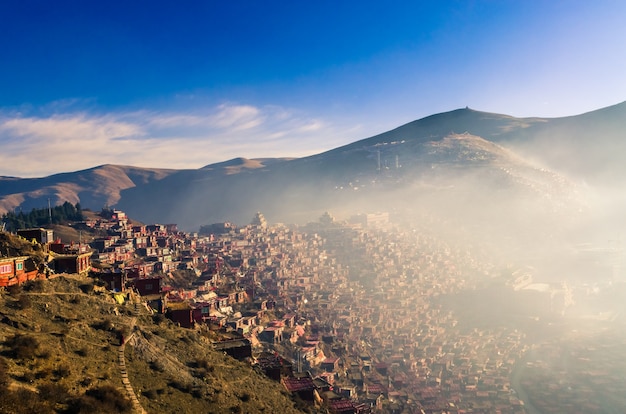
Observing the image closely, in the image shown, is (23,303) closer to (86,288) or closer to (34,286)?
(34,286)

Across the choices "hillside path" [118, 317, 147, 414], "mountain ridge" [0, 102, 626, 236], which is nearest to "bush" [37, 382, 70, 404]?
"hillside path" [118, 317, 147, 414]

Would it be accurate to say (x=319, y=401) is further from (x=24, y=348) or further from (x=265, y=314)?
(x=265, y=314)

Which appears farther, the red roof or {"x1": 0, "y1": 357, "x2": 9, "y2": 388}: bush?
the red roof

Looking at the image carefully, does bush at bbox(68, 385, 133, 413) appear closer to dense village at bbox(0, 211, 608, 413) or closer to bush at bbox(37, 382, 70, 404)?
bush at bbox(37, 382, 70, 404)

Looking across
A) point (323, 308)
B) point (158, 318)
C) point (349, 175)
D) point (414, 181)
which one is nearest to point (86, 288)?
point (158, 318)

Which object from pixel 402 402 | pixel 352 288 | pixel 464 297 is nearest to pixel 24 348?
pixel 402 402
